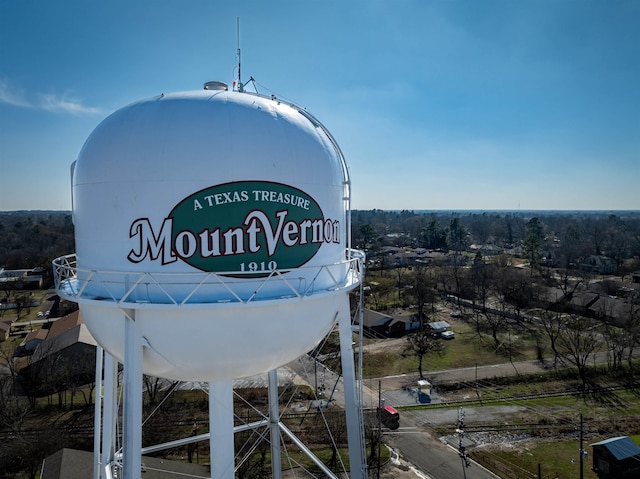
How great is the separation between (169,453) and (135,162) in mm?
16743

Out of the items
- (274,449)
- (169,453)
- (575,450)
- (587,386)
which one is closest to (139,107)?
(274,449)

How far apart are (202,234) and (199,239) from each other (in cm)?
10

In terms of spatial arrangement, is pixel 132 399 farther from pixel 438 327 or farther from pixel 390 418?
pixel 438 327

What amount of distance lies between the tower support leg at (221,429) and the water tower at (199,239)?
65 centimetres

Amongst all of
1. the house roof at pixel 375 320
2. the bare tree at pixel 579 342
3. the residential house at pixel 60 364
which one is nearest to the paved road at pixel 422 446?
the house roof at pixel 375 320

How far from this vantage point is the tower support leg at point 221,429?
8.48m

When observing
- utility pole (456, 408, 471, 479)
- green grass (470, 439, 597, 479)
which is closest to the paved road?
utility pole (456, 408, 471, 479)

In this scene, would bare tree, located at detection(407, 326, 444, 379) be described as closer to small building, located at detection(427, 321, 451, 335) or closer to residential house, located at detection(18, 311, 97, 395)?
small building, located at detection(427, 321, 451, 335)

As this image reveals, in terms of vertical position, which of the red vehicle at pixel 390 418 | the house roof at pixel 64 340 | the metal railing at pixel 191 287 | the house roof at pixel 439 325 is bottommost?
the red vehicle at pixel 390 418

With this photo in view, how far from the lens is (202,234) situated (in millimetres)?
6930

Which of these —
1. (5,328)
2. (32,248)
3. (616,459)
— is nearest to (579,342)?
(616,459)

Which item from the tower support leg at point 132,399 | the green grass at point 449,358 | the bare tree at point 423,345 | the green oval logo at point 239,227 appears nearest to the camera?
the tower support leg at point 132,399

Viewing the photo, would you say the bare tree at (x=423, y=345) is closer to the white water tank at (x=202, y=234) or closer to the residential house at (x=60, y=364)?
the residential house at (x=60, y=364)

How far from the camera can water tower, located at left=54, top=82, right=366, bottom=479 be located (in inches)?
274
